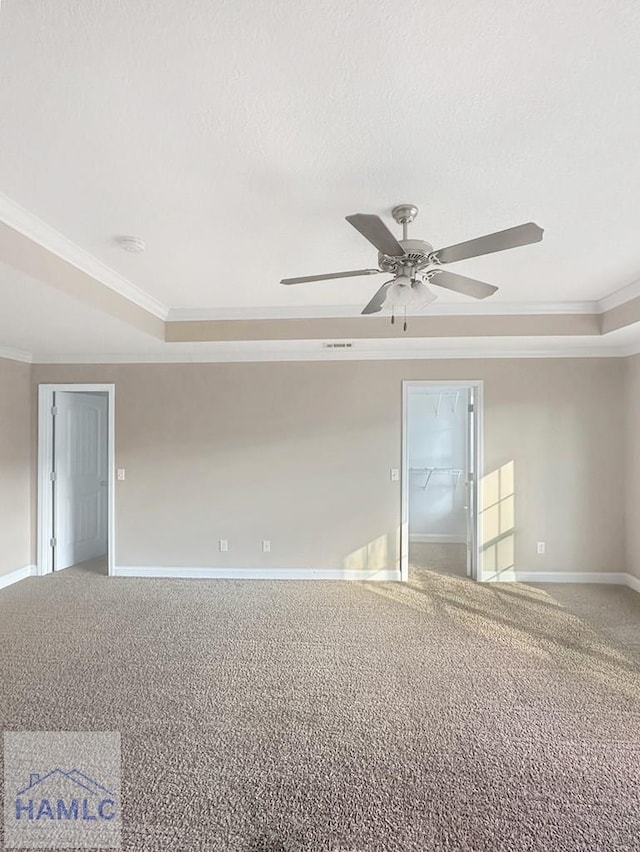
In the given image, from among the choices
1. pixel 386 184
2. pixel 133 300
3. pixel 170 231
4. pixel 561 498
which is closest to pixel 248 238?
pixel 170 231

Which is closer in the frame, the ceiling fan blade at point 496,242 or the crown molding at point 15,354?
the ceiling fan blade at point 496,242

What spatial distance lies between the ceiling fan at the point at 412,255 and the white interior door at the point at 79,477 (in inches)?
165

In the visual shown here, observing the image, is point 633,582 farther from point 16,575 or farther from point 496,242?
point 16,575

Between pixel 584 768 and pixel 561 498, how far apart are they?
302 centimetres

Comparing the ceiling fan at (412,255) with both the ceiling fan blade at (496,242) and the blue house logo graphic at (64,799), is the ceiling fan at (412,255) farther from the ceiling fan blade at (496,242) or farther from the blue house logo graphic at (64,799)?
the blue house logo graphic at (64,799)

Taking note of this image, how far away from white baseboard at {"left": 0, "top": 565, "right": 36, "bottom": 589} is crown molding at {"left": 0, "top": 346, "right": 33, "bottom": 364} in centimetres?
229

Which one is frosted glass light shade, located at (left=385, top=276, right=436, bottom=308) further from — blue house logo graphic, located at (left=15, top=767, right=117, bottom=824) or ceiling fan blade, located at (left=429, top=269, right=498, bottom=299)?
blue house logo graphic, located at (left=15, top=767, right=117, bottom=824)

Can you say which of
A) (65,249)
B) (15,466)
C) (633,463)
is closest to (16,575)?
(15,466)

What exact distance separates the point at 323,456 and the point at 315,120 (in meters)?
3.53

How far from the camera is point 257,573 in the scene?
4.88m

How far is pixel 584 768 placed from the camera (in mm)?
2090

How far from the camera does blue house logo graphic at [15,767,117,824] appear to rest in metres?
1.84

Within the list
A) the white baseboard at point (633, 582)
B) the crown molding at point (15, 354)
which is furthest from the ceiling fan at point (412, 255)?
the crown molding at point (15, 354)

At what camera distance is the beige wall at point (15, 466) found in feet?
15.4
